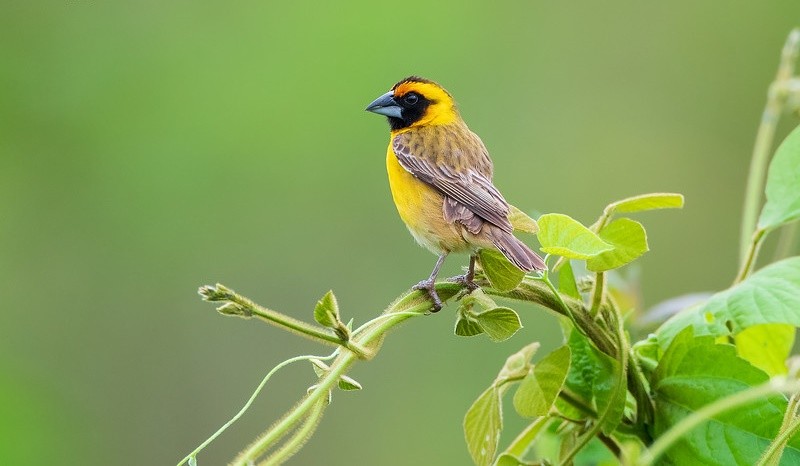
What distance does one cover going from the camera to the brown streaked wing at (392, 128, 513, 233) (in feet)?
8.94

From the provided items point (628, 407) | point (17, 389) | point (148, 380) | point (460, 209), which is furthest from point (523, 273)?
point (148, 380)

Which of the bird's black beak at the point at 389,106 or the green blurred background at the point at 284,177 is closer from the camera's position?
the bird's black beak at the point at 389,106

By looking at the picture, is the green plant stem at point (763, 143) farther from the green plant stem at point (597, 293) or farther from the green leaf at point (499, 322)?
the green leaf at point (499, 322)

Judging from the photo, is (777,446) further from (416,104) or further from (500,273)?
(416,104)

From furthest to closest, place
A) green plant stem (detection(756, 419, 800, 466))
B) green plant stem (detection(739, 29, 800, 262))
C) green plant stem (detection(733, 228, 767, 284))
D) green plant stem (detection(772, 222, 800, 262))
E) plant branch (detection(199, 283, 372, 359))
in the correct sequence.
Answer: green plant stem (detection(772, 222, 800, 262))
green plant stem (detection(739, 29, 800, 262))
green plant stem (detection(733, 228, 767, 284))
green plant stem (detection(756, 419, 800, 466))
plant branch (detection(199, 283, 372, 359))

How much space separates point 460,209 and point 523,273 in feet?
4.28

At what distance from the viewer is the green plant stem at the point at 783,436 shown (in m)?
1.41

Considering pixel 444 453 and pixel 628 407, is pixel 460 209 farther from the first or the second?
pixel 444 453

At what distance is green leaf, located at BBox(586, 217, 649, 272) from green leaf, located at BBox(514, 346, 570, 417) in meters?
0.14

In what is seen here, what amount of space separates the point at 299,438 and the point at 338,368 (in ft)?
0.42

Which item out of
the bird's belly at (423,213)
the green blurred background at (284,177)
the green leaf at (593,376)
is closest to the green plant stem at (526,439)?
the green leaf at (593,376)

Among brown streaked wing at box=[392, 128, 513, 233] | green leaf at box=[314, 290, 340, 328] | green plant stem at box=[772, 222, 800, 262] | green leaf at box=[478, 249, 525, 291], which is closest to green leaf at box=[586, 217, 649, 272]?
green leaf at box=[478, 249, 525, 291]

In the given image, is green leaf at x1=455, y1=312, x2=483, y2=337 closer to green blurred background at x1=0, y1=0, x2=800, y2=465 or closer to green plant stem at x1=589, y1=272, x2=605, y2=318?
green plant stem at x1=589, y1=272, x2=605, y2=318

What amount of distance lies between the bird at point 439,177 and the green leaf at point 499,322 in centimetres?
65
